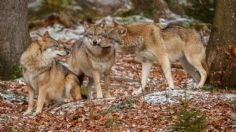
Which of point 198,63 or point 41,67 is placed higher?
point 41,67

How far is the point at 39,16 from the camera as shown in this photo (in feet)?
74.3

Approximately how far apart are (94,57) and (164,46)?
5.63 ft

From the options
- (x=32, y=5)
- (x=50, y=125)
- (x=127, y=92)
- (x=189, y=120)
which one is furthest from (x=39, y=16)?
(x=189, y=120)

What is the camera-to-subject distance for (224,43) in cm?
1190

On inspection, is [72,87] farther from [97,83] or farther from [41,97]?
[41,97]

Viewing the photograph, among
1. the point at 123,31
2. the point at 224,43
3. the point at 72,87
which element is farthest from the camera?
the point at 123,31

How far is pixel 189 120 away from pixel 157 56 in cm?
574

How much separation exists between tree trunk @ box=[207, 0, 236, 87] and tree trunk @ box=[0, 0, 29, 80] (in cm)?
505

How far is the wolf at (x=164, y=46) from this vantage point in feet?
42.9

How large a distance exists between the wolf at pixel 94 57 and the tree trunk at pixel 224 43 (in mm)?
2177

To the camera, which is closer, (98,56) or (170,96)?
(170,96)

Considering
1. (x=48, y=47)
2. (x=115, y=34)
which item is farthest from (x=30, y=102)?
(x=115, y=34)

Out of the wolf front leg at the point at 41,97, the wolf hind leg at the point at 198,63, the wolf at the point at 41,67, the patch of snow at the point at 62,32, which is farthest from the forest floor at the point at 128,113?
the patch of snow at the point at 62,32

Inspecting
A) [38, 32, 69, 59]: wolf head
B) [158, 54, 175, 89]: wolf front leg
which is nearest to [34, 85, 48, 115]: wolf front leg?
[38, 32, 69, 59]: wolf head
